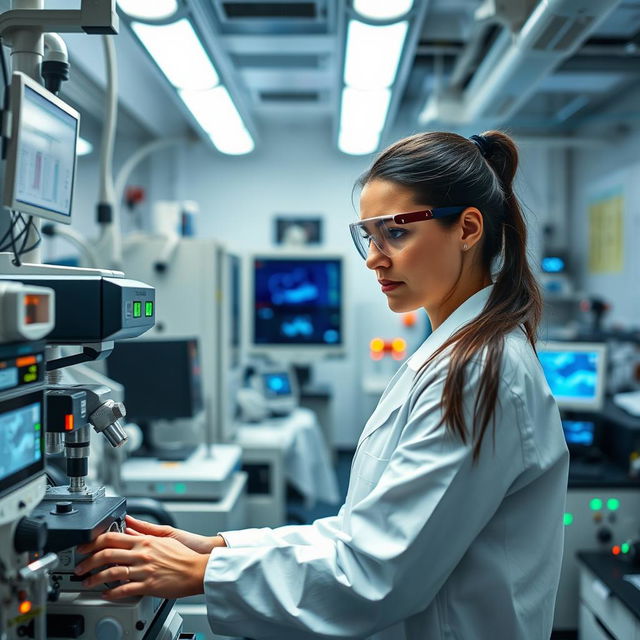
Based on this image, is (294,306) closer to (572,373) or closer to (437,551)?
(572,373)

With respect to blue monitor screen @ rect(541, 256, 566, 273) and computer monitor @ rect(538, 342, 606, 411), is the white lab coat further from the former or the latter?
blue monitor screen @ rect(541, 256, 566, 273)

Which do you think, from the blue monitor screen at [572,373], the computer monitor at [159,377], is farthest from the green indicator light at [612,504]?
the computer monitor at [159,377]

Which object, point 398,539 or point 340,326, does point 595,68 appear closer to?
point 340,326

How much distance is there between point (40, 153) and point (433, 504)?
2.43ft

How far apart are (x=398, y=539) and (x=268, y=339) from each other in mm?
3317

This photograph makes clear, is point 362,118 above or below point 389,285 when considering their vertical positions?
above

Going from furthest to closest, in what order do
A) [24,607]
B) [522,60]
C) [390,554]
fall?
[522,60]
[390,554]
[24,607]

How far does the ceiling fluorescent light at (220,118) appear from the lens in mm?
2900

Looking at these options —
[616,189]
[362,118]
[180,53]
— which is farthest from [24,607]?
[616,189]

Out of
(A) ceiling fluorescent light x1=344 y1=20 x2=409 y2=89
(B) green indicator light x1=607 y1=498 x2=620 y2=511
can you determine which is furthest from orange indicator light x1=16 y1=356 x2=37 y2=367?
(B) green indicator light x1=607 y1=498 x2=620 y2=511

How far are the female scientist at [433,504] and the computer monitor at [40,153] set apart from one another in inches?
19.1

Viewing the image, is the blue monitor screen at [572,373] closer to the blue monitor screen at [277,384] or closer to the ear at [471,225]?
the blue monitor screen at [277,384]

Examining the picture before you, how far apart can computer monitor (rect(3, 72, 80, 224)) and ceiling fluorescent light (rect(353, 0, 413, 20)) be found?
1.24 metres

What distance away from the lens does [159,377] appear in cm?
254
